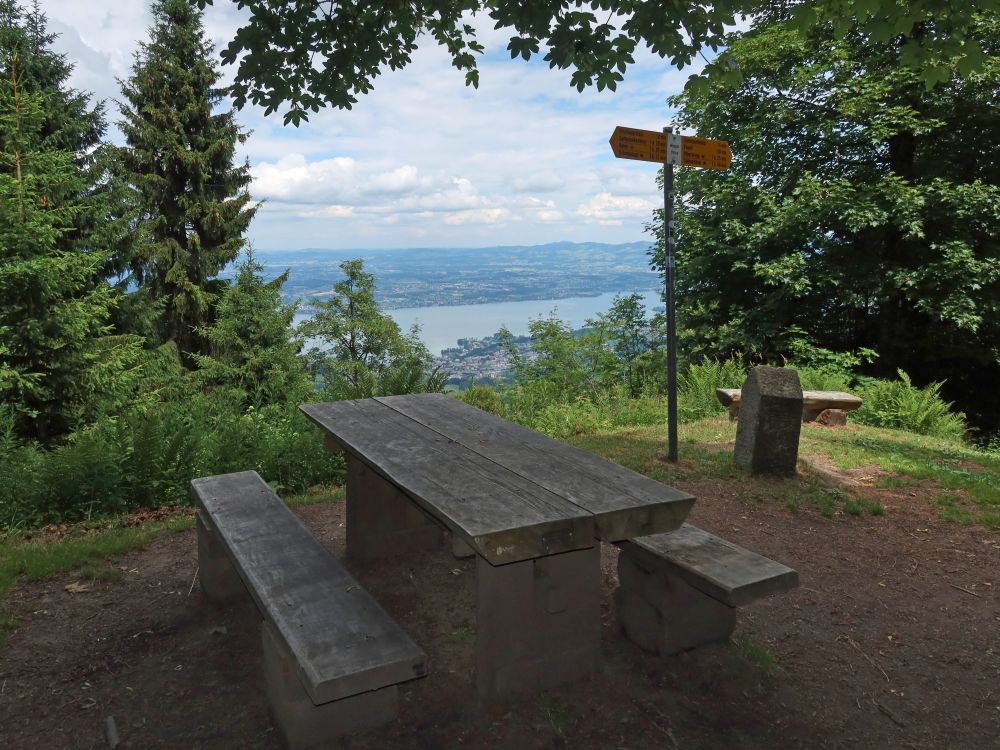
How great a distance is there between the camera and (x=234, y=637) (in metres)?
3.08

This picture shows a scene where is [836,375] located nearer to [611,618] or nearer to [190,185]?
[611,618]

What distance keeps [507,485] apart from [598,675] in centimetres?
86

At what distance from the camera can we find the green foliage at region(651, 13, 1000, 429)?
1032 cm

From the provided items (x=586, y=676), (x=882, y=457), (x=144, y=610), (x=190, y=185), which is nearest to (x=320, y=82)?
(x=144, y=610)

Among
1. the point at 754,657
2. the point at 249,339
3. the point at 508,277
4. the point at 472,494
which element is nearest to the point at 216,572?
the point at 472,494

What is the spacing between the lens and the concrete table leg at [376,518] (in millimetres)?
3857

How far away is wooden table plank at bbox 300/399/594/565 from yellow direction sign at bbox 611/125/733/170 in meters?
2.89

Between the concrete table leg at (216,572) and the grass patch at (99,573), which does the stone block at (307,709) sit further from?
the grass patch at (99,573)

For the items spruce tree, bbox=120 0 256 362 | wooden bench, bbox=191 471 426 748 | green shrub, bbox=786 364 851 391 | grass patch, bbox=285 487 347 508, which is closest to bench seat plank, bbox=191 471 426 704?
wooden bench, bbox=191 471 426 748

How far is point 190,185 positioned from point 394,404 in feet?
58.5

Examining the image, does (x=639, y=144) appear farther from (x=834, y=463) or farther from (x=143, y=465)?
(x=143, y=465)

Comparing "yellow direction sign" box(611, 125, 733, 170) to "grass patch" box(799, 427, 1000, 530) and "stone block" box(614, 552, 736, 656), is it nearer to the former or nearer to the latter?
"grass patch" box(799, 427, 1000, 530)

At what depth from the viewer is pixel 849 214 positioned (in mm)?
10156

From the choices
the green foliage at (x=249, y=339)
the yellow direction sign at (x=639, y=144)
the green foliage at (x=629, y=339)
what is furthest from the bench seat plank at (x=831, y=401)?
the green foliage at (x=249, y=339)
